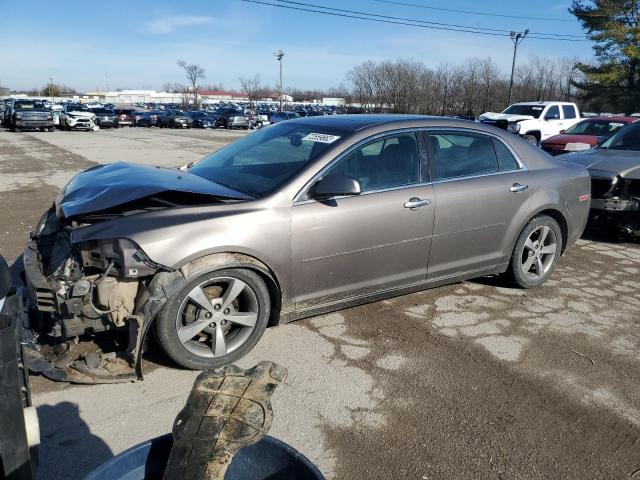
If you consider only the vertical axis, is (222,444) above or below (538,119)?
below

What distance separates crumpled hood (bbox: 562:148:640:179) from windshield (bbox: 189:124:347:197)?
14.6 ft

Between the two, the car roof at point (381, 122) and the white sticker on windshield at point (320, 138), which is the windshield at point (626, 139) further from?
the white sticker on windshield at point (320, 138)

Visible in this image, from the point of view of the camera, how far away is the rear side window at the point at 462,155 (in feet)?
14.5

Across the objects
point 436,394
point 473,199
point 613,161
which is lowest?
point 436,394

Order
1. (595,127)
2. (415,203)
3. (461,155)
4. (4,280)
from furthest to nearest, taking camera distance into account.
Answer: (595,127) → (461,155) → (415,203) → (4,280)

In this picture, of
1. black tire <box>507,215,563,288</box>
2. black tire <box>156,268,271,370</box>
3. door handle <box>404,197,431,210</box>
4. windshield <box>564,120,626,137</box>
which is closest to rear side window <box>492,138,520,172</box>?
black tire <box>507,215,563,288</box>

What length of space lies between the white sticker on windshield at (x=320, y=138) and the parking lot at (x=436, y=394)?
4.73ft

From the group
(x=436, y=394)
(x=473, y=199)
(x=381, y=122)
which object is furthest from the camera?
(x=473, y=199)

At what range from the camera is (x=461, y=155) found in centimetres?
459

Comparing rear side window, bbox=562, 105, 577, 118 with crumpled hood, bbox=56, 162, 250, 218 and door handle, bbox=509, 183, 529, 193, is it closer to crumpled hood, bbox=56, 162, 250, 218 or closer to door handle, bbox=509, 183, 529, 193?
door handle, bbox=509, 183, 529, 193

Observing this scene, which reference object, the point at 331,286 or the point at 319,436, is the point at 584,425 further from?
the point at 331,286

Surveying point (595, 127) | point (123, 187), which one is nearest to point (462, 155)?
point (123, 187)

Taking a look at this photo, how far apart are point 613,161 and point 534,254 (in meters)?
2.89

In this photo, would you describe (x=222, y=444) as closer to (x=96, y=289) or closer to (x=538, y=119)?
(x=96, y=289)
